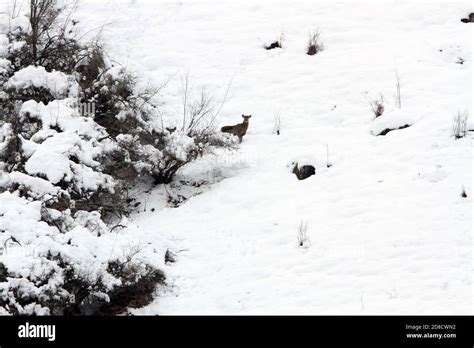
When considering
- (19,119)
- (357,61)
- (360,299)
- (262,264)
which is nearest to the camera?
(360,299)

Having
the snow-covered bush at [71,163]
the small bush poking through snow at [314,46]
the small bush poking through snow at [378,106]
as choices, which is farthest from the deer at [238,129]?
the small bush poking through snow at [314,46]

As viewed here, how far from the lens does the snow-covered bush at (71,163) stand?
5.25 meters

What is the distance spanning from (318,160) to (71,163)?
3146 millimetres

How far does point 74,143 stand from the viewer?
718cm

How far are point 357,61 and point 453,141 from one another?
3.29m

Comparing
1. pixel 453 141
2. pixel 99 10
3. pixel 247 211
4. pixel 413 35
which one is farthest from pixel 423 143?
pixel 99 10

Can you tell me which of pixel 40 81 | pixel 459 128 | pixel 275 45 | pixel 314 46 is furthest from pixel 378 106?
pixel 40 81

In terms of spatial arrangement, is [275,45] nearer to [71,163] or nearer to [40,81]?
[40,81]

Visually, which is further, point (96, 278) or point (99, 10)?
point (99, 10)

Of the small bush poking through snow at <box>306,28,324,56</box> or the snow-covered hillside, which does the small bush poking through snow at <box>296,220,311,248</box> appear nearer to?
the snow-covered hillside

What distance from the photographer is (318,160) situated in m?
7.64

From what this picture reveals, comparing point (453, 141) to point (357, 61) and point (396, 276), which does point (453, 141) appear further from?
point (357, 61)

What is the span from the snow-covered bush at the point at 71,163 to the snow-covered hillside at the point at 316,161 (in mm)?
381

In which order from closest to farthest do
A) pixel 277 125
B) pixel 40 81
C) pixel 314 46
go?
1. pixel 40 81
2. pixel 277 125
3. pixel 314 46
